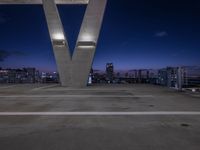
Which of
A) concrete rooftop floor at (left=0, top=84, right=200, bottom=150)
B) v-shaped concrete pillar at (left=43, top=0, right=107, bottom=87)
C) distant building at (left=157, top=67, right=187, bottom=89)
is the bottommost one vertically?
concrete rooftop floor at (left=0, top=84, right=200, bottom=150)

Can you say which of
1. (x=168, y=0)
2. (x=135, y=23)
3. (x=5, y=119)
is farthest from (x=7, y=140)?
(x=135, y=23)

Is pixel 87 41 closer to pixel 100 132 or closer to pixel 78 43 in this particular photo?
pixel 78 43

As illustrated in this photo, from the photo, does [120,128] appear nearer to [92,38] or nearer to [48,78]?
[92,38]

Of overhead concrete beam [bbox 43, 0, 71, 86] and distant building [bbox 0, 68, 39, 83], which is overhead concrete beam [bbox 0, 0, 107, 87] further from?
distant building [bbox 0, 68, 39, 83]

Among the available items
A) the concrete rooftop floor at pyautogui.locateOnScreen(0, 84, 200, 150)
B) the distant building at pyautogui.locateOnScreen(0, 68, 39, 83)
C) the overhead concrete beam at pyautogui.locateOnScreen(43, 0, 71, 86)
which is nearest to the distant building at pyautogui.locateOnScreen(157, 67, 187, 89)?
the overhead concrete beam at pyautogui.locateOnScreen(43, 0, 71, 86)

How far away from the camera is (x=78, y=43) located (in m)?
15.0

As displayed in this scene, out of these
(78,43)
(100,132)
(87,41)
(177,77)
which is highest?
(87,41)

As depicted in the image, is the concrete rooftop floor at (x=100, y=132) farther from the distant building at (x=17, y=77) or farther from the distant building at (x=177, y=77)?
the distant building at (x=17, y=77)

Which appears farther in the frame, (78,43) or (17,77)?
(17,77)

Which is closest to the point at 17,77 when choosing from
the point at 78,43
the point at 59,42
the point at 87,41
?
the point at 59,42

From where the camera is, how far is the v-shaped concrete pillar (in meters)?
14.7

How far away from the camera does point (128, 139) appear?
2.91 metres

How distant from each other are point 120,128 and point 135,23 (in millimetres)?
22930

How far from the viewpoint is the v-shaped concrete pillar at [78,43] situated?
48.1 feet
